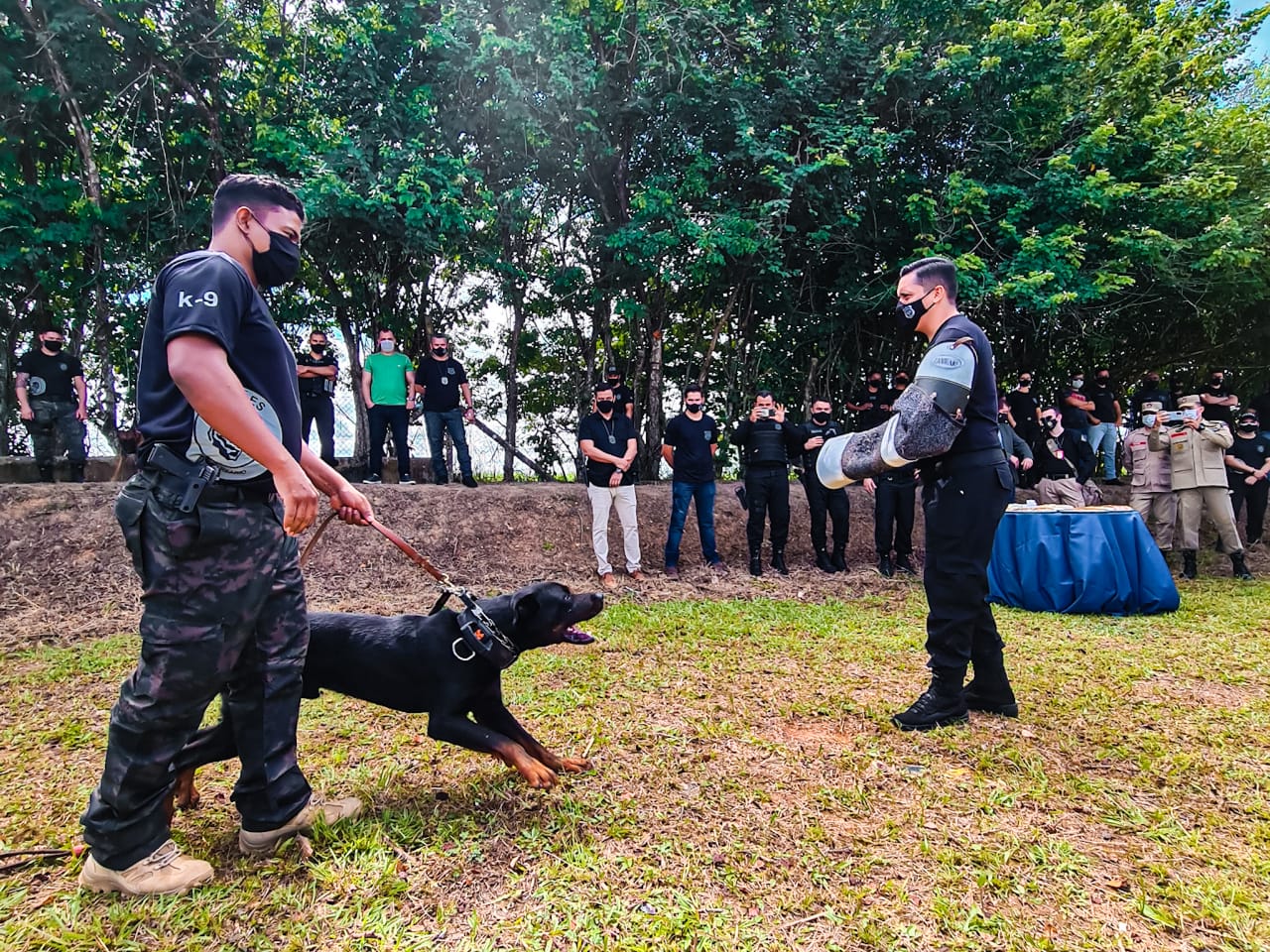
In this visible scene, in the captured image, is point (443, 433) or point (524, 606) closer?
point (524, 606)

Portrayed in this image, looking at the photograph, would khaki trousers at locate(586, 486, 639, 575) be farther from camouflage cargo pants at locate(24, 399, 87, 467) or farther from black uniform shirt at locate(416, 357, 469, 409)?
camouflage cargo pants at locate(24, 399, 87, 467)

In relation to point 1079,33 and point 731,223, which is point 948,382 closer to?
point 731,223

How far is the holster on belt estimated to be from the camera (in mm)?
1895

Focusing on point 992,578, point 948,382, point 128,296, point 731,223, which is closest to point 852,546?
point 992,578

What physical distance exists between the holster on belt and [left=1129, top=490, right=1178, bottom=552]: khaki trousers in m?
9.99

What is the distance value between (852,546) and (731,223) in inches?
190

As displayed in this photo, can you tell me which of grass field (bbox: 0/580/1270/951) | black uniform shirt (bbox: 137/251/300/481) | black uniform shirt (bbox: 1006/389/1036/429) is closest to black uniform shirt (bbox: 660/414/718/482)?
grass field (bbox: 0/580/1270/951)

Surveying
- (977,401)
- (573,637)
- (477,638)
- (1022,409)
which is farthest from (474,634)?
(1022,409)

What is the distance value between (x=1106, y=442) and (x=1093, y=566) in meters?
6.78

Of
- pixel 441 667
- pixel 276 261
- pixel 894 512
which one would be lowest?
pixel 441 667

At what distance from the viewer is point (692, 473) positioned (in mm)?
7910

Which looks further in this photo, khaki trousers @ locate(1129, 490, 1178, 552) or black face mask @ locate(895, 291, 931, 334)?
khaki trousers @ locate(1129, 490, 1178, 552)

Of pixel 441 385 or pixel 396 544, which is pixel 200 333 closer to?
pixel 396 544

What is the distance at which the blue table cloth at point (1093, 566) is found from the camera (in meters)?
6.19
